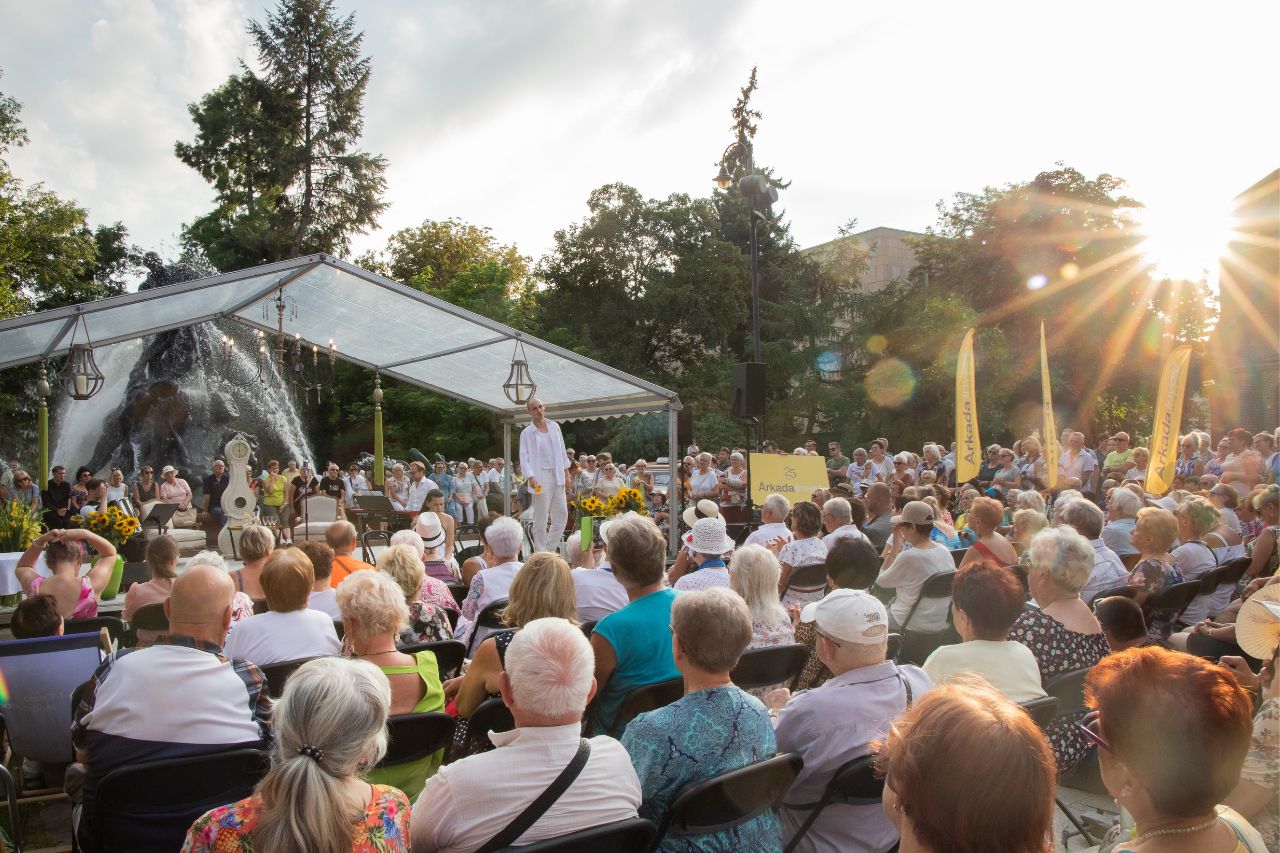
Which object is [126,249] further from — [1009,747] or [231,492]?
[1009,747]

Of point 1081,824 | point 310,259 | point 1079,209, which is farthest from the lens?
point 1079,209

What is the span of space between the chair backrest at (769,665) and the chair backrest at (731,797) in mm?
1151

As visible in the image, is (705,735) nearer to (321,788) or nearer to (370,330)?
(321,788)

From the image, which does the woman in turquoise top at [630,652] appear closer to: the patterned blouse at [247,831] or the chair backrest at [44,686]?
the patterned blouse at [247,831]

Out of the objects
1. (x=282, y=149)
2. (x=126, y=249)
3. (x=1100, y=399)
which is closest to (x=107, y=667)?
(x=1100, y=399)

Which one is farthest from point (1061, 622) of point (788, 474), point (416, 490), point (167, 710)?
point (416, 490)

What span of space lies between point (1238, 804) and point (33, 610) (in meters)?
4.77

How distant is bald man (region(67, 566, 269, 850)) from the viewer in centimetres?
274

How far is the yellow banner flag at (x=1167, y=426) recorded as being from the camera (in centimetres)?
963

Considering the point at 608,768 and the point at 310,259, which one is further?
the point at 310,259

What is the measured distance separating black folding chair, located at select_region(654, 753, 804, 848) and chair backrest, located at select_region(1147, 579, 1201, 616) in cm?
366

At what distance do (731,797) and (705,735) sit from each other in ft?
0.65

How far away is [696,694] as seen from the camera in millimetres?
2660

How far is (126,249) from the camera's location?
38594mm
